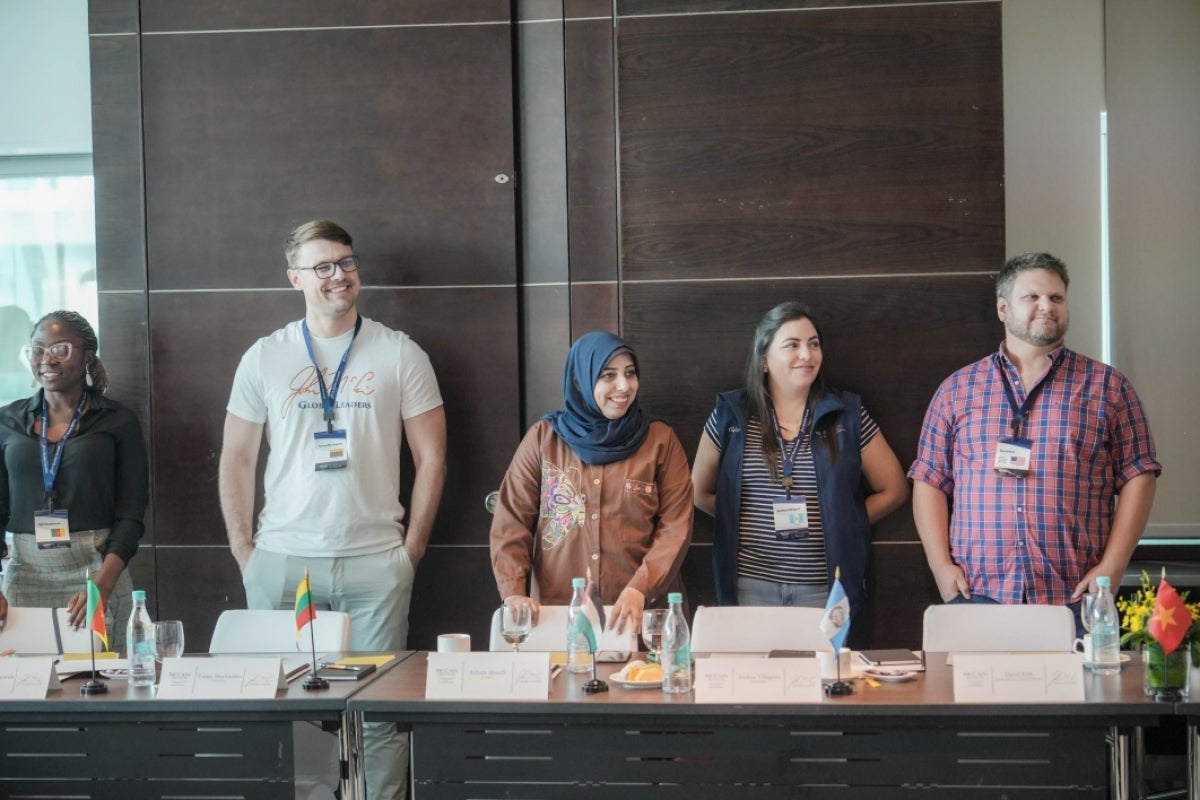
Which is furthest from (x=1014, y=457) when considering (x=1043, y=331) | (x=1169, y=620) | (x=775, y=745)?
(x=775, y=745)

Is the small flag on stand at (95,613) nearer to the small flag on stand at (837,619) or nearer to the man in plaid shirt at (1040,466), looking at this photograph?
the small flag on stand at (837,619)

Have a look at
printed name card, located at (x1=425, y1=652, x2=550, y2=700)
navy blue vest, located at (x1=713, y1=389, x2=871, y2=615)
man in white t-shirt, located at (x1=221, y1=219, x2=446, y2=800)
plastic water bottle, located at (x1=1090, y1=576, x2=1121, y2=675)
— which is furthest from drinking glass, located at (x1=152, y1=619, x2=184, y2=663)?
plastic water bottle, located at (x1=1090, y1=576, x2=1121, y2=675)

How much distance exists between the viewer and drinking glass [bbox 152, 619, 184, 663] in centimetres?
328

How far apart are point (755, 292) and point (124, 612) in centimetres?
262

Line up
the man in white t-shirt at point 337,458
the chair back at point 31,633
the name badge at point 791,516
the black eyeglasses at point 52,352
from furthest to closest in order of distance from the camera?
the black eyeglasses at point 52,352 → the man in white t-shirt at point 337,458 → the name badge at point 791,516 → the chair back at point 31,633

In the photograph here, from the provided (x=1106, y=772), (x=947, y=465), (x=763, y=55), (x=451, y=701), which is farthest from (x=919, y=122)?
(x=451, y=701)

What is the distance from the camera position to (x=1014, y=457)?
3941mm

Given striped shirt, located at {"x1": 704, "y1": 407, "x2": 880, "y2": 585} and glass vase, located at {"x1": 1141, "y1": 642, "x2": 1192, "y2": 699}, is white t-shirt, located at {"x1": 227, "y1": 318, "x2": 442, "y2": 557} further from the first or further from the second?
glass vase, located at {"x1": 1141, "y1": 642, "x2": 1192, "y2": 699}

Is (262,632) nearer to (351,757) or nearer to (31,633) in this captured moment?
(31,633)

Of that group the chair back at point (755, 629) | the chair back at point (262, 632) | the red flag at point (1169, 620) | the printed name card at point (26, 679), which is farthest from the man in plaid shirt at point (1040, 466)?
the printed name card at point (26, 679)

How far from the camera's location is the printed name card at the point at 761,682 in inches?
111

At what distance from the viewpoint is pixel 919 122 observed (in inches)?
175

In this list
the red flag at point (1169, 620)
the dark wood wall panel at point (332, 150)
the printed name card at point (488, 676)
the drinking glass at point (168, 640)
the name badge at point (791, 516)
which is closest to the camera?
the red flag at point (1169, 620)

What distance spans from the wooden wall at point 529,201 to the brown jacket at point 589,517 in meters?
0.59
